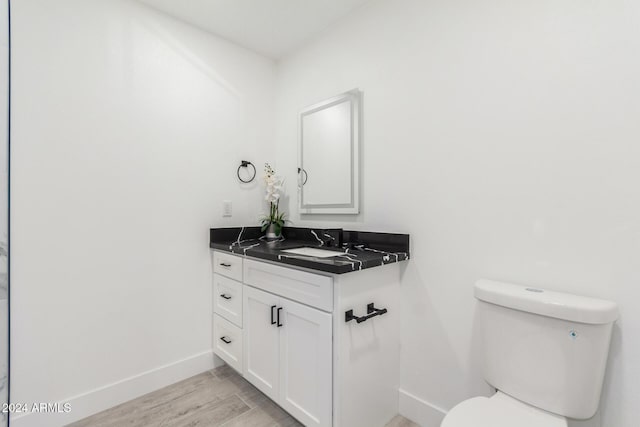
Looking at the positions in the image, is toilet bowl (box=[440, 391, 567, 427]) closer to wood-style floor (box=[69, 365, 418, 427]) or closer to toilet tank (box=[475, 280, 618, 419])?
toilet tank (box=[475, 280, 618, 419])

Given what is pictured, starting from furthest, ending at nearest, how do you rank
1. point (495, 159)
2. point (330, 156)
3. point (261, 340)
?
point (330, 156)
point (261, 340)
point (495, 159)

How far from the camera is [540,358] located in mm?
1040

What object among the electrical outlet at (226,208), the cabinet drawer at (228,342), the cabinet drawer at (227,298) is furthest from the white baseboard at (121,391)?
the electrical outlet at (226,208)

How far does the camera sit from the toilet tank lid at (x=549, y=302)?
94 centimetres

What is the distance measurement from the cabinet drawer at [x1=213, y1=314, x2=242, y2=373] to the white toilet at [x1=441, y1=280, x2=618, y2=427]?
125cm

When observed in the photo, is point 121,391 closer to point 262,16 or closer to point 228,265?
point 228,265

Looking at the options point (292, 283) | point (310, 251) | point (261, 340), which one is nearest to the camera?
point (292, 283)

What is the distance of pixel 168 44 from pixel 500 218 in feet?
7.08

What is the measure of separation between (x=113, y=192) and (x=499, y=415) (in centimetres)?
207

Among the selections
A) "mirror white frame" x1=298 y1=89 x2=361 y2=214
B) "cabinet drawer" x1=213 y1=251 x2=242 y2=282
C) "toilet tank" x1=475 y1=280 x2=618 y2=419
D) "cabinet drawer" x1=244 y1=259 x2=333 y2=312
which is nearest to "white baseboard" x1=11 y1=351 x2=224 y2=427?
"cabinet drawer" x1=213 y1=251 x2=242 y2=282

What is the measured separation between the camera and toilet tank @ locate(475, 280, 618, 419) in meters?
0.96

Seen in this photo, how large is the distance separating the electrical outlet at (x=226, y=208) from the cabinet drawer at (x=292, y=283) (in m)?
0.56

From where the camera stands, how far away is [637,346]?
0.99 metres

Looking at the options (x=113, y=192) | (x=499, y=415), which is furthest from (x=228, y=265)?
(x=499, y=415)
